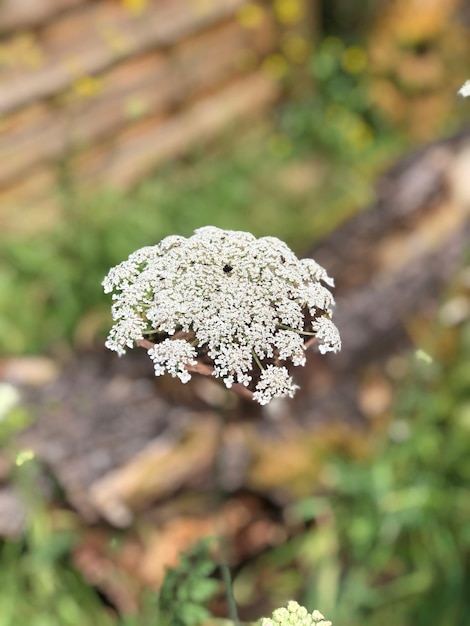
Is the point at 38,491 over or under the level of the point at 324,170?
under

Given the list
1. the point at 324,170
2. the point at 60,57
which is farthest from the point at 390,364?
the point at 60,57

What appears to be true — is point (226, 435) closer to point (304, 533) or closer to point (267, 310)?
point (304, 533)

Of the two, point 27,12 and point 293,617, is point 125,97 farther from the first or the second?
point 293,617

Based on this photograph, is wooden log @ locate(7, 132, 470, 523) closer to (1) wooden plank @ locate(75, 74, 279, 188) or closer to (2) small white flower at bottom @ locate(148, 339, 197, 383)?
(1) wooden plank @ locate(75, 74, 279, 188)

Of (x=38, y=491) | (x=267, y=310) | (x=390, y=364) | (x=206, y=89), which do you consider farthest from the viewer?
(x=206, y=89)

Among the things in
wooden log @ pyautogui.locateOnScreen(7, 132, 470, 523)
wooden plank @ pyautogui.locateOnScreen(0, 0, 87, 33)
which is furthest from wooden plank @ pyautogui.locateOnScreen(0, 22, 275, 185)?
wooden log @ pyautogui.locateOnScreen(7, 132, 470, 523)

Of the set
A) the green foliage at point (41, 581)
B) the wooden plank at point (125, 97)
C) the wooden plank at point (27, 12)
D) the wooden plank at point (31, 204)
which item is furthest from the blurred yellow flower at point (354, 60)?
the green foliage at point (41, 581)
